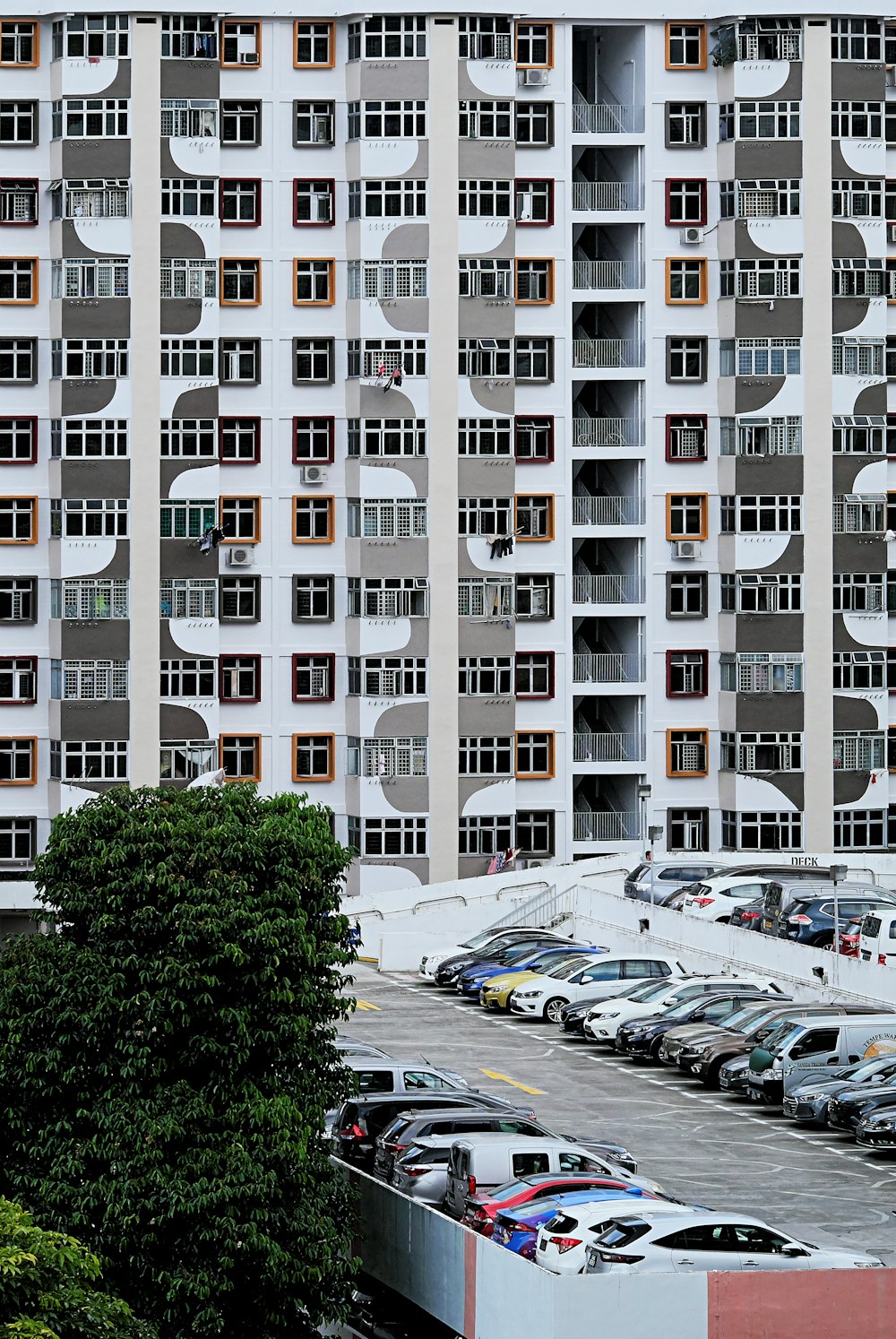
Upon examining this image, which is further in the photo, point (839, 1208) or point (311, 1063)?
point (839, 1208)

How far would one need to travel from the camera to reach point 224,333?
7200 cm

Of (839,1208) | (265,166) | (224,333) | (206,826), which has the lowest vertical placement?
(839,1208)

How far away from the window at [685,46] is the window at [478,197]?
7.22 m

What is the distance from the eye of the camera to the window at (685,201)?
7419 cm

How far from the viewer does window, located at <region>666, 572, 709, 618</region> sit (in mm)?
74125

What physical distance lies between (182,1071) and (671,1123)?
14.7 metres

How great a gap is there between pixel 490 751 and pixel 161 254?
1842cm

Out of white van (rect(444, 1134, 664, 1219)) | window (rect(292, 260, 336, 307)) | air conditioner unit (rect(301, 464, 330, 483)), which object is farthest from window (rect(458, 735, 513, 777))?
white van (rect(444, 1134, 664, 1219))

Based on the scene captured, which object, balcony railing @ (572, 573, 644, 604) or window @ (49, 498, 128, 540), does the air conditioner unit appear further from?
balcony railing @ (572, 573, 644, 604)

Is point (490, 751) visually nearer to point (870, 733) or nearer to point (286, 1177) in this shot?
point (870, 733)

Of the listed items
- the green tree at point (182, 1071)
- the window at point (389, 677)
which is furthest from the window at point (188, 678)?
the green tree at point (182, 1071)

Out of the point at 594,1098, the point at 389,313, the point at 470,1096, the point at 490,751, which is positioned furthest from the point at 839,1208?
the point at 389,313

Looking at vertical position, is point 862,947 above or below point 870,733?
below

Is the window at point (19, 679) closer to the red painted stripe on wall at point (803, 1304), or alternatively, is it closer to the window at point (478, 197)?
the window at point (478, 197)
